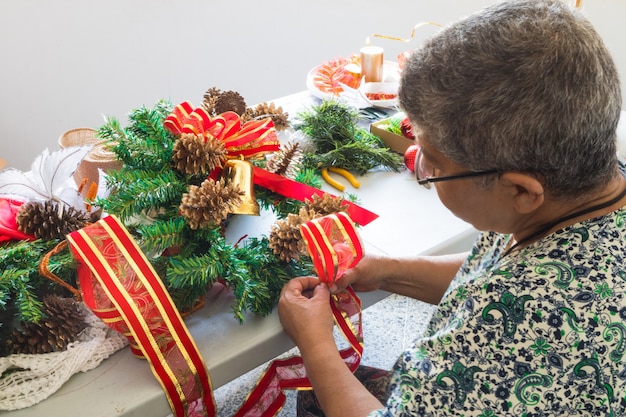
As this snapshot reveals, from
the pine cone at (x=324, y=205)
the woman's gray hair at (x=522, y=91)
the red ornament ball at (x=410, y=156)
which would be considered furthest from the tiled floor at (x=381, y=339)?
the woman's gray hair at (x=522, y=91)

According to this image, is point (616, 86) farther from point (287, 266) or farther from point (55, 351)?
point (55, 351)

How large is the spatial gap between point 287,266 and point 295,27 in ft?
7.31

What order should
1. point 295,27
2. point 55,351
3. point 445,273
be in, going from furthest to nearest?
1. point 295,27
2. point 445,273
3. point 55,351

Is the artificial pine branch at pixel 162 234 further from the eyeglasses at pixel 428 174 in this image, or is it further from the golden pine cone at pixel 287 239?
the eyeglasses at pixel 428 174

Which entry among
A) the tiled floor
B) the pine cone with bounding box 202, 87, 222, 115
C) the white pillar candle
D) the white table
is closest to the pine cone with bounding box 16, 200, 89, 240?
the white table

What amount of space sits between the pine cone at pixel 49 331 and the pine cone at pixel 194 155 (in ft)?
0.94

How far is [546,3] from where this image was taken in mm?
697

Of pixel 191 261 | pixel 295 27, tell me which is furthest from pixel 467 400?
pixel 295 27

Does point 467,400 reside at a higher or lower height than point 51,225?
lower

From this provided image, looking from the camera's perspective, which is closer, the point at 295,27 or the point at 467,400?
the point at 467,400

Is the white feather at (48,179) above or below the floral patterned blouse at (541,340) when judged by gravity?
above

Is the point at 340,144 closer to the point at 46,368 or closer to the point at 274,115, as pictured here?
the point at 274,115

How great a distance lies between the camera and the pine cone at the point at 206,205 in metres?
0.85

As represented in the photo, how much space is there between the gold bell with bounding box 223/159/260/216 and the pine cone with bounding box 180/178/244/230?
0.06 meters
